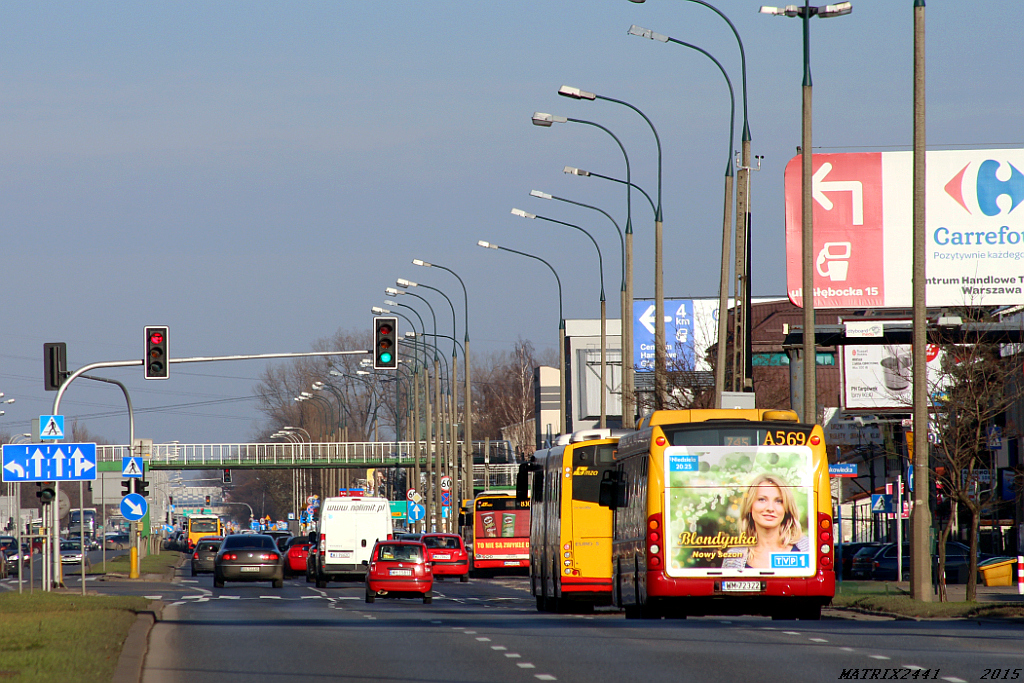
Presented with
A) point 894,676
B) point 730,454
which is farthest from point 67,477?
point 894,676

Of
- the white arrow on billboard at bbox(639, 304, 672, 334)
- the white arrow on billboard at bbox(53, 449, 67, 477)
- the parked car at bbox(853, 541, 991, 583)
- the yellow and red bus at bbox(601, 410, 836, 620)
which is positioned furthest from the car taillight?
the white arrow on billboard at bbox(639, 304, 672, 334)

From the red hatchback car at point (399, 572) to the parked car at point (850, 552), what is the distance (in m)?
16.7

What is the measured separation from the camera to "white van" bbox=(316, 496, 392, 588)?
49.2 meters

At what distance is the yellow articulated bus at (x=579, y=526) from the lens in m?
28.5

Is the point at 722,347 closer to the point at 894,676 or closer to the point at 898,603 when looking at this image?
the point at 898,603

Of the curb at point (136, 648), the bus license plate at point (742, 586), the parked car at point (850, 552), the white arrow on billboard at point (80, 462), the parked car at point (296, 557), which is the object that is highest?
the white arrow on billboard at point (80, 462)

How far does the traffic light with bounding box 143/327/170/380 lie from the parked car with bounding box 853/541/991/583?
2138 centimetres

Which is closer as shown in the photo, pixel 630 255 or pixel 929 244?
pixel 630 255

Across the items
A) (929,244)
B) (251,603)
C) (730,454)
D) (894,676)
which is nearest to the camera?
(894,676)

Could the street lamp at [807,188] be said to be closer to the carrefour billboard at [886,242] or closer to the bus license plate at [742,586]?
the bus license plate at [742,586]

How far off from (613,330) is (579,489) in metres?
99.7

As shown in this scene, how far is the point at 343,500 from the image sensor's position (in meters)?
51.2

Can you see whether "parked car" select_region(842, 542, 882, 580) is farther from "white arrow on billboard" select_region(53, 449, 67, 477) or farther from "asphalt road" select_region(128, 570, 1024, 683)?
"white arrow on billboard" select_region(53, 449, 67, 477)

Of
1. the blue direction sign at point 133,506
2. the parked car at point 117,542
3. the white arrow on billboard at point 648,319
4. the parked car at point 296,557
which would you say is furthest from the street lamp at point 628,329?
the parked car at point 117,542
